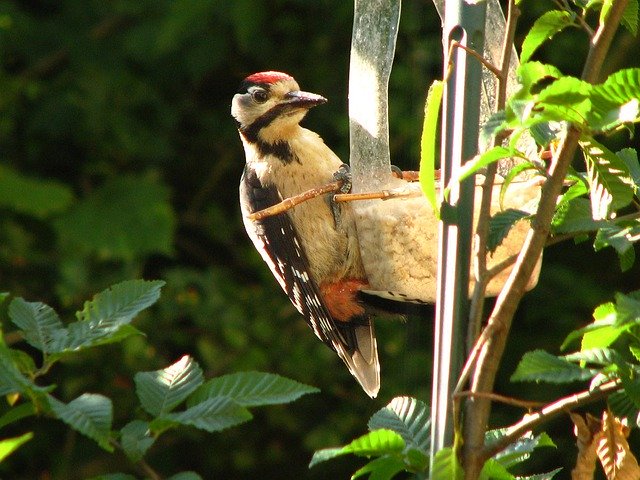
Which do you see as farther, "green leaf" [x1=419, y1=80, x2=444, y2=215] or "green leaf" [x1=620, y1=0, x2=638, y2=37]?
"green leaf" [x1=620, y1=0, x2=638, y2=37]

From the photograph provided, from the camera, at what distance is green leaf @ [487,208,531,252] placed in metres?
1.18

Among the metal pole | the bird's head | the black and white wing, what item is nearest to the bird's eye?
the bird's head

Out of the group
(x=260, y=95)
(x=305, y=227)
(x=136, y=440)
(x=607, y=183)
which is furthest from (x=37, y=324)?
(x=260, y=95)

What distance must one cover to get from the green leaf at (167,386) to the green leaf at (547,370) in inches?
15.5

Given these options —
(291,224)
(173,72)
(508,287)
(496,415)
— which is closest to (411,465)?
(508,287)

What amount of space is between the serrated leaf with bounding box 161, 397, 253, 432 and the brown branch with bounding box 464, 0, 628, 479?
0.82 ft

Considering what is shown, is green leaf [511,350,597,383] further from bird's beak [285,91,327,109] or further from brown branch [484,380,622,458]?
bird's beak [285,91,327,109]

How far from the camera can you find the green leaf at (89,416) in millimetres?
1098

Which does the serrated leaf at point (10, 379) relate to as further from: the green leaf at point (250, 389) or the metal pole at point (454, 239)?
the metal pole at point (454, 239)

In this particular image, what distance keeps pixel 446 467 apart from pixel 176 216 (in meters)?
3.75

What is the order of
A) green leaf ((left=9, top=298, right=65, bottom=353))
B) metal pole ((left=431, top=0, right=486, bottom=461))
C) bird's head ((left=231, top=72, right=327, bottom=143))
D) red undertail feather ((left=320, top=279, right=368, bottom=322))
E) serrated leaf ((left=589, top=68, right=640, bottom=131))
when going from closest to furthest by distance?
serrated leaf ((left=589, top=68, right=640, bottom=131)), metal pole ((left=431, top=0, right=486, bottom=461)), green leaf ((left=9, top=298, right=65, bottom=353)), red undertail feather ((left=320, top=279, right=368, bottom=322)), bird's head ((left=231, top=72, right=327, bottom=143))

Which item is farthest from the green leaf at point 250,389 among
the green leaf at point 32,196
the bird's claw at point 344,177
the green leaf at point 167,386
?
the green leaf at point 32,196

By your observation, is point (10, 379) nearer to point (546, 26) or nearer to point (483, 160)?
point (483, 160)

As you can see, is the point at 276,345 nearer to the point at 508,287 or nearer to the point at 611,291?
the point at 611,291
